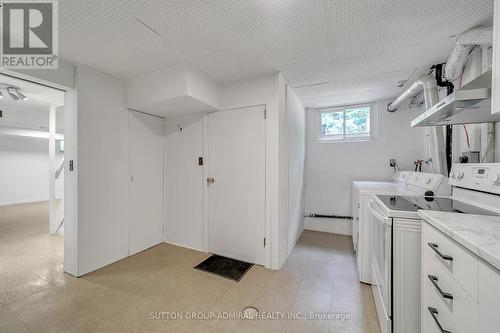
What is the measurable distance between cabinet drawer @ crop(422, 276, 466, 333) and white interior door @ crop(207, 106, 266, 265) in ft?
5.17

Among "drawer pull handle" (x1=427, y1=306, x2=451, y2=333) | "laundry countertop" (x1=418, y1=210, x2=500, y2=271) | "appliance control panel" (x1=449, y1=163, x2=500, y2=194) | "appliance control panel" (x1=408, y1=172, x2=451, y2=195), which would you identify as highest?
"appliance control panel" (x1=449, y1=163, x2=500, y2=194)

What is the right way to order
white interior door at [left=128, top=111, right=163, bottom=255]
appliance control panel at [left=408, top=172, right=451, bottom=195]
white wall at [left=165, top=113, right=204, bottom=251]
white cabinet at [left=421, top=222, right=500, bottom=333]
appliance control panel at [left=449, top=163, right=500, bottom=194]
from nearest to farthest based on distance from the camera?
white cabinet at [left=421, top=222, right=500, bottom=333] < appliance control panel at [left=449, top=163, right=500, bottom=194] < appliance control panel at [left=408, top=172, right=451, bottom=195] < white interior door at [left=128, top=111, right=163, bottom=255] < white wall at [left=165, top=113, right=204, bottom=251]

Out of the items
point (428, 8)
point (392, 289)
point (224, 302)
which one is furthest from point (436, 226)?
point (224, 302)

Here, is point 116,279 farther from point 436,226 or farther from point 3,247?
point 436,226

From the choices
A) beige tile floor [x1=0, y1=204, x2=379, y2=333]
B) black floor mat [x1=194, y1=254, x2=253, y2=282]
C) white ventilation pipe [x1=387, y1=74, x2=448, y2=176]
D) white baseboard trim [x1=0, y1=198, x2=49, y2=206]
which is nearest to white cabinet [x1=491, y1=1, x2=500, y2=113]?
white ventilation pipe [x1=387, y1=74, x2=448, y2=176]

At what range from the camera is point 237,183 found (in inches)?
102

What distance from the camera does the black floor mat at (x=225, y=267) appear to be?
87.4 inches

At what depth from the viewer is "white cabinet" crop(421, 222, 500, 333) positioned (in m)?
0.65

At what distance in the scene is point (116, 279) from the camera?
212 centimetres

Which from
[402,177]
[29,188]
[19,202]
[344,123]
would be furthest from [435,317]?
[29,188]

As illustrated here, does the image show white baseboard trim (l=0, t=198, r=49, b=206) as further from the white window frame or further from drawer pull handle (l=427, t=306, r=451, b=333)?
drawer pull handle (l=427, t=306, r=451, b=333)

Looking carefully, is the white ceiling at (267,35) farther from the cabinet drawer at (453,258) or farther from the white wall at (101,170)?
the cabinet drawer at (453,258)

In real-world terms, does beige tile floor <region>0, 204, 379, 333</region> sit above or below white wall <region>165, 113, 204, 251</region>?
below

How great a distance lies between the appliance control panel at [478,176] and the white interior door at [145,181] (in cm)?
347
